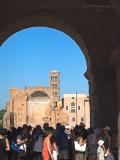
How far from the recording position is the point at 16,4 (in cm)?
1248

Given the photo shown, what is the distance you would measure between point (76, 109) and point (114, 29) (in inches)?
2766

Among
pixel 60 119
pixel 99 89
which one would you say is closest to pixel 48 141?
pixel 99 89

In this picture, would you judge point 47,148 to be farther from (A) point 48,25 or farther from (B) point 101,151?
(A) point 48,25

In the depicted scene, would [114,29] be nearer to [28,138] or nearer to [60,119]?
[28,138]

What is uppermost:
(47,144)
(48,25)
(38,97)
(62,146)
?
(48,25)

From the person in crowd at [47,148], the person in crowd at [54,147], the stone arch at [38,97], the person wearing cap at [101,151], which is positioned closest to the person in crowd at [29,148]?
the person in crowd at [54,147]

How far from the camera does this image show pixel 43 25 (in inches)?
566

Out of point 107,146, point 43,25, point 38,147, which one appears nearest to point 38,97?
point 43,25

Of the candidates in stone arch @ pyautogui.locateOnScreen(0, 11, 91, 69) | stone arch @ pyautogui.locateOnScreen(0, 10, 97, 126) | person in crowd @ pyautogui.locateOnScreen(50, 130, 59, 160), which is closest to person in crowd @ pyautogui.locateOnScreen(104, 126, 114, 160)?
person in crowd @ pyautogui.locateOnScreen(50, 130, 59, 160)

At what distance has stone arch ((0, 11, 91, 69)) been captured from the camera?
43.0 ft

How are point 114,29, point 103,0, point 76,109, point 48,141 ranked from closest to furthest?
point 48,141
point 114,29
point 103,0
point 76,109

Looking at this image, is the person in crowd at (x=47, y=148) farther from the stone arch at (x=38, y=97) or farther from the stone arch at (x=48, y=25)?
the stone arch at (x=38, y=97)

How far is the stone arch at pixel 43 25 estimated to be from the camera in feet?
43.0

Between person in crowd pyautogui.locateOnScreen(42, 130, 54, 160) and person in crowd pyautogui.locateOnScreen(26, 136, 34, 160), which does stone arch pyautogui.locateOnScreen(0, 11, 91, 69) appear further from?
person in crowd pyautogui.locateOnScreen(42, 130, 54, 160)
